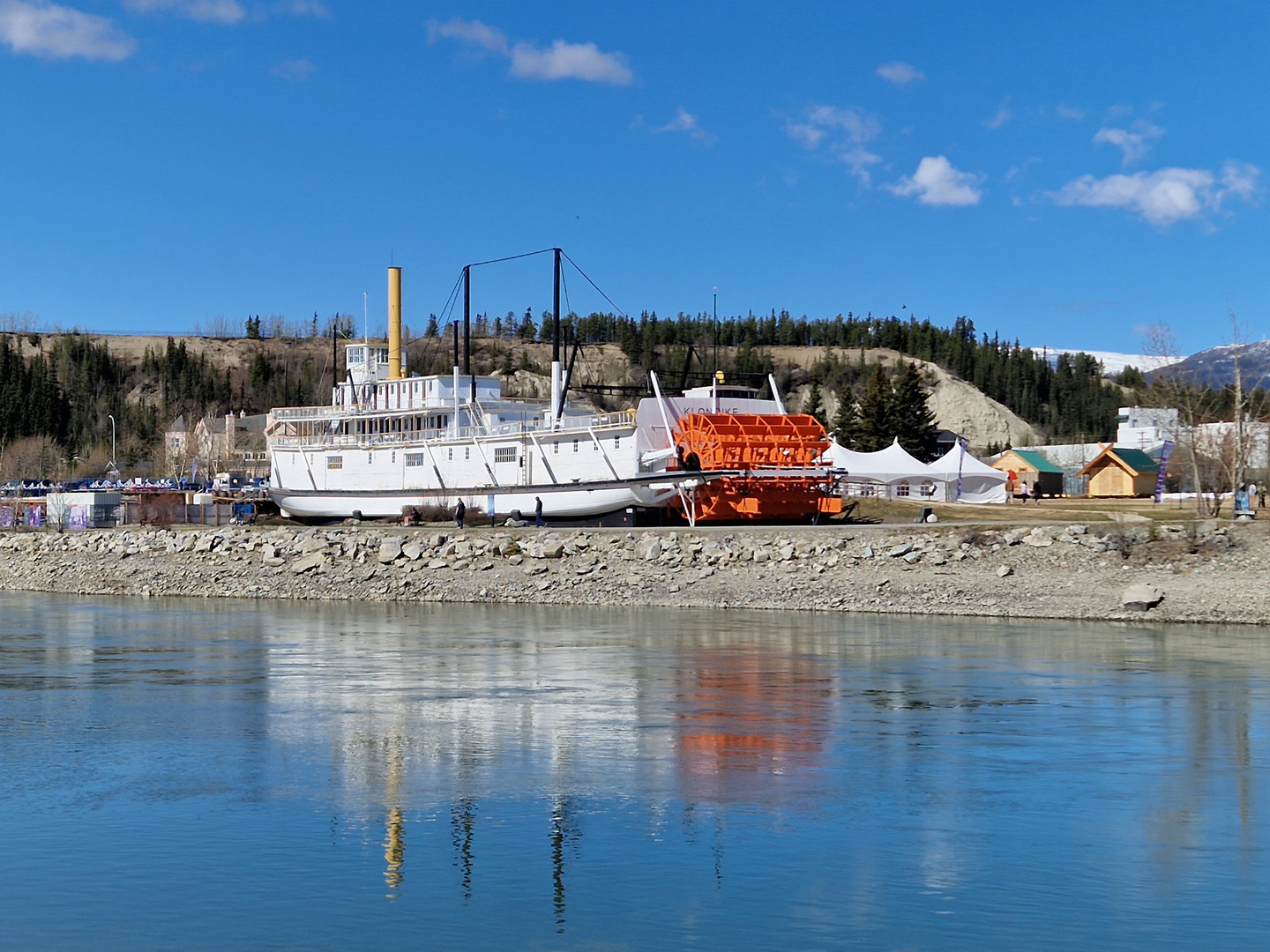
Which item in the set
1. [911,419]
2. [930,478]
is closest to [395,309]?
[930,478]

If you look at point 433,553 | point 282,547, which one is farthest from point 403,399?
point 433,553

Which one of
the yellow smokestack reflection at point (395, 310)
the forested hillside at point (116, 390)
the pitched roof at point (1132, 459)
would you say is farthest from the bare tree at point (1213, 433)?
the forested hillside at point (116, 390)

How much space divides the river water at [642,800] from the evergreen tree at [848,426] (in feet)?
216

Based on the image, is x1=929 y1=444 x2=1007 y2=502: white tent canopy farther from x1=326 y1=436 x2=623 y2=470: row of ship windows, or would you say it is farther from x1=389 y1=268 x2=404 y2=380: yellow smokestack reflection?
x1=389 y1=268 x2=404 y2=380: yellow smokestack reflection

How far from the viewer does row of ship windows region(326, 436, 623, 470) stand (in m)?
52.4

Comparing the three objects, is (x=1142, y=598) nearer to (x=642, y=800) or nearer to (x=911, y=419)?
(x=642, y=800)

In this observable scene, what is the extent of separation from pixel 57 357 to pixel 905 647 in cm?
16687

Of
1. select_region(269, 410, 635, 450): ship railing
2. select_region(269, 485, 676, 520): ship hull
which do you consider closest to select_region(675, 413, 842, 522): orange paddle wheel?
select_region(269, 485, 676, 520): ship hull

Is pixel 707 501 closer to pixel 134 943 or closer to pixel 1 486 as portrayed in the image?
pixel 134 943

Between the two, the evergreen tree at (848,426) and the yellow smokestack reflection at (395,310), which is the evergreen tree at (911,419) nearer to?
the evergreen tree at (848,426)

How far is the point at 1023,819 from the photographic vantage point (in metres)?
13.1

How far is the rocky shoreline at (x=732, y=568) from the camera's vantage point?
33000 mm

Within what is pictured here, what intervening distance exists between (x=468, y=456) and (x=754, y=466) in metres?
12.5

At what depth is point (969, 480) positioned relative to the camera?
62875mm
